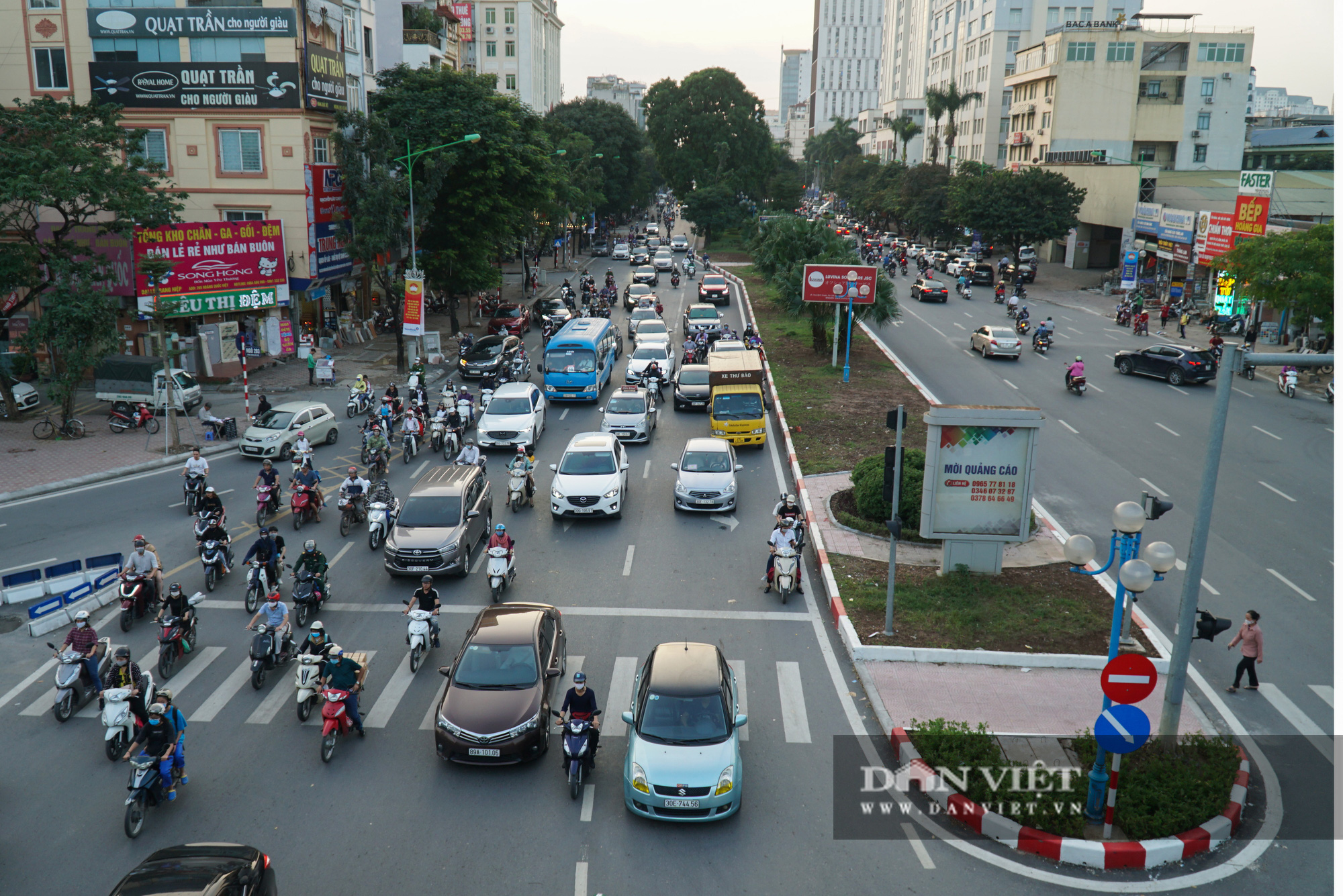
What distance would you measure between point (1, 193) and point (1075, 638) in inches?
1170

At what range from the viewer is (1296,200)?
5491 cm

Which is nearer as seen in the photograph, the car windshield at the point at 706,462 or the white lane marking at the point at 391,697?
the white lane marking at the point at 391,697

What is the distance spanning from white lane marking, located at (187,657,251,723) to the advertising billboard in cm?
1149

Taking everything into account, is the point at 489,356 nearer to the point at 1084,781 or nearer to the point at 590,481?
the point at 590,481

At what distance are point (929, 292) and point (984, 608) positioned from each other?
48354 mm

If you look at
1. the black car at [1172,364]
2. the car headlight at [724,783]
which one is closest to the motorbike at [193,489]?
the car headlight at [724,783]

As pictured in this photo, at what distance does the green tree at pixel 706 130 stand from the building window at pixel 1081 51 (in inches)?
1278

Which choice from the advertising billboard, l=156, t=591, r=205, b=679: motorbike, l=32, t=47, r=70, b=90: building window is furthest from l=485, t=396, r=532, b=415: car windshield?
l=32, t=47, r=70, b=90: building window

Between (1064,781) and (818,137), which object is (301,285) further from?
(818,137)

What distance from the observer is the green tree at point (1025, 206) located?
7231cm

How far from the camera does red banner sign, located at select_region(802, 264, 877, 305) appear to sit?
124 feet

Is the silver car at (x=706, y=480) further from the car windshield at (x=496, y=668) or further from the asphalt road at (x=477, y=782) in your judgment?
the car windshield at (x=496, y=668)

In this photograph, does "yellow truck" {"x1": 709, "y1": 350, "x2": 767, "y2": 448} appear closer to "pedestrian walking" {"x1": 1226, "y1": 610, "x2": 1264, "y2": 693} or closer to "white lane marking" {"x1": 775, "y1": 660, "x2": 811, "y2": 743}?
"white lane marking" {"x1": 775, "y1": 660, "x2": 811, "y2": 743}

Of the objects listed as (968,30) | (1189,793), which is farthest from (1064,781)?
(968,30)
